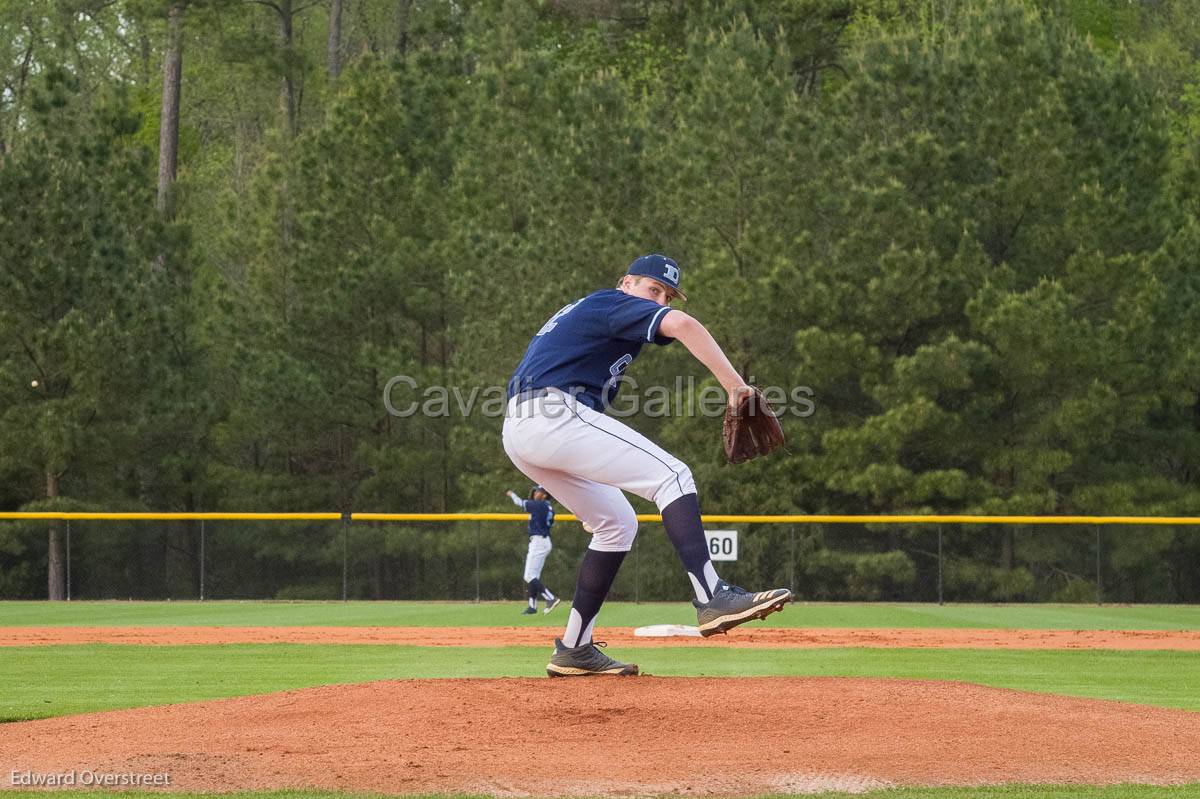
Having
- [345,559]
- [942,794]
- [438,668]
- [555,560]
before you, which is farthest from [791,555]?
[942,794]

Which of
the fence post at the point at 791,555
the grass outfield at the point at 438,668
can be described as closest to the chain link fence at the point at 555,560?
the fence post at the point at 791,555

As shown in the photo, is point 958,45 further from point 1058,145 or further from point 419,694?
point 419,694

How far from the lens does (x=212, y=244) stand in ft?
116

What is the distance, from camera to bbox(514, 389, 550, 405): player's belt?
20.4 feet

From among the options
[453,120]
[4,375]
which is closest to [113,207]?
[4,375]

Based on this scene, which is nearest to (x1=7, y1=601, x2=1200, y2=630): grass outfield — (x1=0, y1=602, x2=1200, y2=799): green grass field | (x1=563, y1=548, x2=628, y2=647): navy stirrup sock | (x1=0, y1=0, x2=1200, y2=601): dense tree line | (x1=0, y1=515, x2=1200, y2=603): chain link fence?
(x1=0, y1=602, x2=1200, y2=799): green grass field

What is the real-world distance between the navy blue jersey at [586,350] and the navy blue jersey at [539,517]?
12.4m

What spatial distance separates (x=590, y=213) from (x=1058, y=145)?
7705 mm

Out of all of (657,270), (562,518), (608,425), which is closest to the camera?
(608,425)

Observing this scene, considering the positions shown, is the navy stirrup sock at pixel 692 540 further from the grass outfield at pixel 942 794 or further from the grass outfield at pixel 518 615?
the grass outfield at pixel 518 615

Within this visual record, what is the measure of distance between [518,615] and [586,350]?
43.6ft

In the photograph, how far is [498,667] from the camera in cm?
1123

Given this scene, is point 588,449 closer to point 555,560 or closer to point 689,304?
point 555,560

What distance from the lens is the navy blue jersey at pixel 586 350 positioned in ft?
20.0
